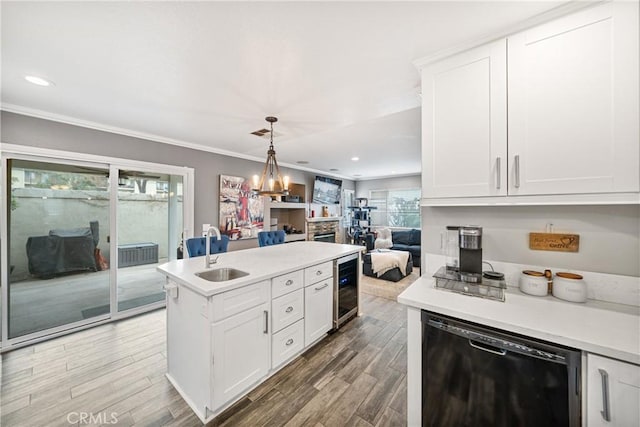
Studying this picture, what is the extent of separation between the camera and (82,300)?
2.96 m

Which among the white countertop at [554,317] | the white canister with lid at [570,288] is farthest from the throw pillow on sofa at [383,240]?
the white canister with lid at [570,288]

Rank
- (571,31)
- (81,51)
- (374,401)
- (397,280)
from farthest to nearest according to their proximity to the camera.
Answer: (397,280) < (374,401) < (81,51) < (571,31)

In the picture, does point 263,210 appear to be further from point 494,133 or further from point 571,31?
point 571,31

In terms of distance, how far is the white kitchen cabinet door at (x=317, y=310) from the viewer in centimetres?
231

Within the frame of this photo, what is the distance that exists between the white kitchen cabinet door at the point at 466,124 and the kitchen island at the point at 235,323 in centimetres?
141

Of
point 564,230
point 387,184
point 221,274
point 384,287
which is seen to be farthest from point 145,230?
point 387,184

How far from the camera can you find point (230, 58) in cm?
164

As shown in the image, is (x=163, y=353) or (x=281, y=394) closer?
(x=281, y=394)

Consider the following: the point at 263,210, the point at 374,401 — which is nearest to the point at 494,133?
the point at 374,401

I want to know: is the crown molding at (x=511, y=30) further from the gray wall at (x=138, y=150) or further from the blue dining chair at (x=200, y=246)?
the gray wall at (x=138, y=150)

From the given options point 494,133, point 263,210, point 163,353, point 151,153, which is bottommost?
point 163,353

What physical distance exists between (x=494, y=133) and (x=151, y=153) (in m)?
4.02

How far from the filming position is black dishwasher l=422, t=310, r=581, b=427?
3.13 ft

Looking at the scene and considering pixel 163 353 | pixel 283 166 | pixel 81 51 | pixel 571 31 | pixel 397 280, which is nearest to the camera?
pixel 571 31
